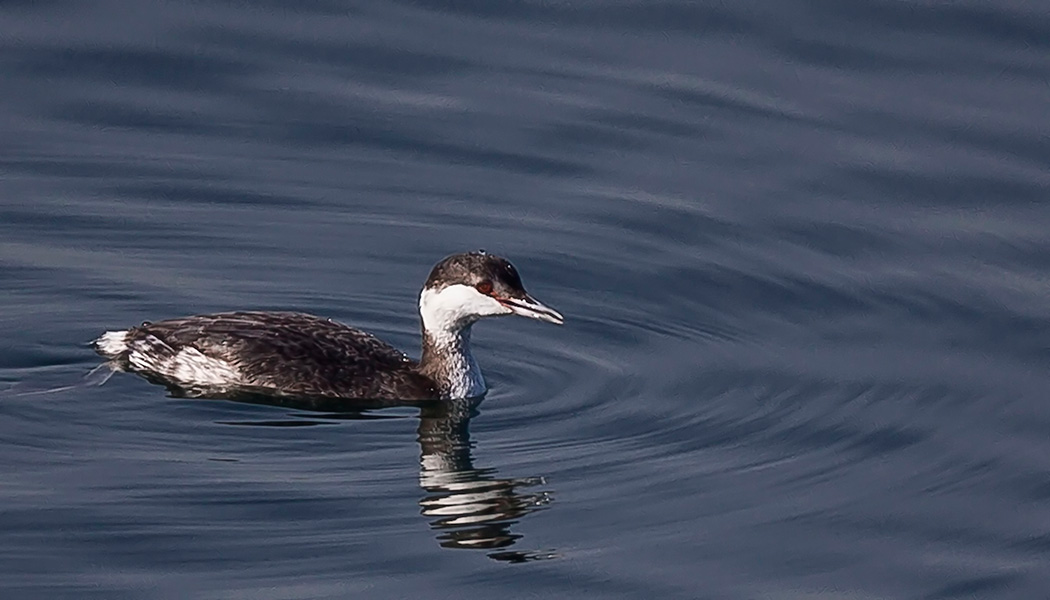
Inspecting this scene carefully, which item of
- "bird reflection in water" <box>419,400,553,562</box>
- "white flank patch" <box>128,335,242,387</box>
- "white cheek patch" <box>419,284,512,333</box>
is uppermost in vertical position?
"white cheek patch" <box>419,284,512,333</box>

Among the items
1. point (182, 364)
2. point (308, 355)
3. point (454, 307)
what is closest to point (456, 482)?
point (454, 307)

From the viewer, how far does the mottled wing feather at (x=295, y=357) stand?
15.8 m

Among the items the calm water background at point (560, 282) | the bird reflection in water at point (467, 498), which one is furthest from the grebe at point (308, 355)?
the bird reflection in water at point (467, 498)

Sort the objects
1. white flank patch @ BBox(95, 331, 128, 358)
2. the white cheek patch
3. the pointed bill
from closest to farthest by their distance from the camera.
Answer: the pointed bill
the white cheek patch
white flank patch @ BBox(95, 331, 128, 358)

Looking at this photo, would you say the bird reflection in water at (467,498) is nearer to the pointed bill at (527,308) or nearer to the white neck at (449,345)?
the white neck at (449,345)

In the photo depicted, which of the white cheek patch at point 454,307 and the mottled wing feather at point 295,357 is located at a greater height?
the white cheek patch at point 454,307

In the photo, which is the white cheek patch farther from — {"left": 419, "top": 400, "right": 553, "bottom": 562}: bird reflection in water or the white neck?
{"left": 419, "top": 400, "right": 553, "bottom": 562}: bird reflection in water

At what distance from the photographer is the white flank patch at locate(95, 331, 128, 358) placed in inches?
629

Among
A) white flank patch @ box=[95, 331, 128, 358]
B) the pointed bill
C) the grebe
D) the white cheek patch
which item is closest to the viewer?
the pointed bill

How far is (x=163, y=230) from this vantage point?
18.0m

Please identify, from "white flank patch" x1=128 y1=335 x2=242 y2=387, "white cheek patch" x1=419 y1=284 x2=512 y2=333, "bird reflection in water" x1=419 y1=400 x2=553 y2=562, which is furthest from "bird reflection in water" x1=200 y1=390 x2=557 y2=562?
"white cheek patch" x1=419 y1=284 x2=512 y2=333

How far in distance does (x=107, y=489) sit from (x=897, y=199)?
7724 mm

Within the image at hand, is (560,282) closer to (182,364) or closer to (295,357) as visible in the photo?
(295,357)

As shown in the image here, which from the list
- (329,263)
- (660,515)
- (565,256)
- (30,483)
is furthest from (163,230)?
(660,515)
